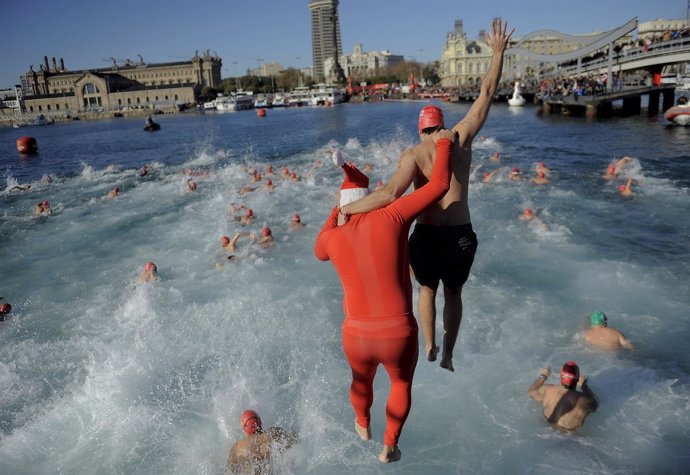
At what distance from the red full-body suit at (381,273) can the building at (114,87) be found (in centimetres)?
13679

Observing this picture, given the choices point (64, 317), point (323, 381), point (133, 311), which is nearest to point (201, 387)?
point (323, 381)

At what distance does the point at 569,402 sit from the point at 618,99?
46556 millimetres

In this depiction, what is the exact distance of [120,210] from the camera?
66.0ft

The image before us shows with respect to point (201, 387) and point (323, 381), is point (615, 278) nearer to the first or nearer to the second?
point (323, 381)

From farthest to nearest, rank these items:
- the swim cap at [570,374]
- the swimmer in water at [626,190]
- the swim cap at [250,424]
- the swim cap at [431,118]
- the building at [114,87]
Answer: the building at [114,87] → the swimmer in water at [626,190] → the swim cap at [570,374] → the swim cap at [250,424] → the swim cap at [431,118]

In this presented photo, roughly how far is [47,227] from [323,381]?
1510cm

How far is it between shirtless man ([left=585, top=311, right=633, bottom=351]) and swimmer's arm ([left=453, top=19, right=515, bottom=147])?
220 inches

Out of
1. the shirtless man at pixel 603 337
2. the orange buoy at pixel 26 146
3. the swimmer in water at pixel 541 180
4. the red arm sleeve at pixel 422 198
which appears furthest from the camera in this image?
the orange buoy at pixel 26 146

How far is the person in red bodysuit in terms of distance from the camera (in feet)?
10.6

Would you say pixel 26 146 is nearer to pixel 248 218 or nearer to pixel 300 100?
pixel 248 218

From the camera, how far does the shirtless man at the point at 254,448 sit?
19.2 ft

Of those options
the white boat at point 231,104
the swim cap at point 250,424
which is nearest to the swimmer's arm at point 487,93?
the swim cap at point 250,424

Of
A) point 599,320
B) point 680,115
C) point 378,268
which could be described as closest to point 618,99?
point 680,115

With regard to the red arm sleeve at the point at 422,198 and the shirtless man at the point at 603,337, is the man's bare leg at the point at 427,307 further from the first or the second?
the shirtless man at the point at 603,337
